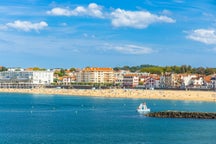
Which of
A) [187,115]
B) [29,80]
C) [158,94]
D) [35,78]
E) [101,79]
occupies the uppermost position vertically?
[35,78]

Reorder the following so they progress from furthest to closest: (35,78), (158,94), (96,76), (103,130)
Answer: (35,78), (96,76), (158,94), (103,130)

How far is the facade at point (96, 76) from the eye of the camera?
170000 mm

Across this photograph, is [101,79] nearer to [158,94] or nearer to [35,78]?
[35,78]

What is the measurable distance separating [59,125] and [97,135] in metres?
8.11

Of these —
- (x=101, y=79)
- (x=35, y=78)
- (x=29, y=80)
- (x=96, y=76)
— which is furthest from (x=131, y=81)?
(x=29, y=80)

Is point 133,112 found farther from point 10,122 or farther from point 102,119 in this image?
point 10,122

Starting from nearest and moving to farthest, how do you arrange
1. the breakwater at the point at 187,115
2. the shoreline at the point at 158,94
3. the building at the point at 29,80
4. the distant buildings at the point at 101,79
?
the breakwater at the point at 187,115 → the shoreline at the point at 158,94 → the distant buildings at the point at 101,79 → the building at the point at 29,80

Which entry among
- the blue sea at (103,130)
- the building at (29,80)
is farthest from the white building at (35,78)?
the blue sea at (103,130)

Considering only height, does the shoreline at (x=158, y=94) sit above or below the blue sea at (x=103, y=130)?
above

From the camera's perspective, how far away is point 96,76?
170 meters

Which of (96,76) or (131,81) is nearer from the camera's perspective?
(131,81)

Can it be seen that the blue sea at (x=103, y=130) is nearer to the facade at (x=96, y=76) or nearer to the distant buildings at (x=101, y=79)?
the distant buildings at (x=101, y=79)

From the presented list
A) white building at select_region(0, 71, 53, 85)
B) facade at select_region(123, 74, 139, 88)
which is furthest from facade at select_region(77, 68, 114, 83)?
white building at select_region(0, 71, 53, 85)

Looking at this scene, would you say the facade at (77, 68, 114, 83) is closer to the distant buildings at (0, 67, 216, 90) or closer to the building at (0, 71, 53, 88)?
the distant buildings at (0, 67, 216, 90)
